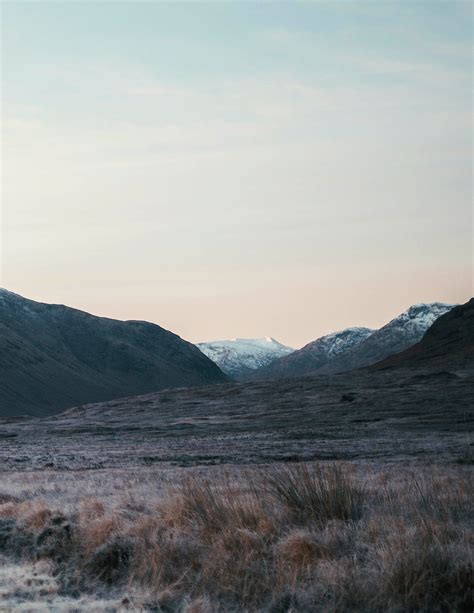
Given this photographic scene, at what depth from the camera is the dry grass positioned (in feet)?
28.0

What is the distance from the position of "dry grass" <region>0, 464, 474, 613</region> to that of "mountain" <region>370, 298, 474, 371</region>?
251 feet

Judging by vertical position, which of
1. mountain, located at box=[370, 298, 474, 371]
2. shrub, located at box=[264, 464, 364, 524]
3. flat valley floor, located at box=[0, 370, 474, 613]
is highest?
mountain, located at box=[370, 298, 474, 371]

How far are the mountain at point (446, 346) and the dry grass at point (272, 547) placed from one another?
76533 mm

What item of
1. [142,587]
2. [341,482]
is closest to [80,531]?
[142,587]

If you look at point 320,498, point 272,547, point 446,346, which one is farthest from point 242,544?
point 446,346

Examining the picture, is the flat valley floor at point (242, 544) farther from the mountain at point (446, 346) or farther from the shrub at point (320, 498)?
the mountain at point (446, 346)

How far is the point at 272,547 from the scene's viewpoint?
10195mm

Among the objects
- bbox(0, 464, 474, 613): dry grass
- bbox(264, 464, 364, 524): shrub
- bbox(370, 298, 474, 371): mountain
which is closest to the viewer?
bbox(0, 464, 474, 613): dry grass

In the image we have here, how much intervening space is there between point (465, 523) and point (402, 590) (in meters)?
2.19

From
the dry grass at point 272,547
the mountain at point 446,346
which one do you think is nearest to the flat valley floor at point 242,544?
the dry grass at point 272,547

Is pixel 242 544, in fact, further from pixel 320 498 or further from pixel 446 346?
pixel 446 346

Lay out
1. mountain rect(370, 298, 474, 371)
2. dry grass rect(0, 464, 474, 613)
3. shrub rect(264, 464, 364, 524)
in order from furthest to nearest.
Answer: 1. mountain rect(370, 298, 474, 371)
2. shrub rect(264, 464, 364, 524)
3. dry grass rect(0, 464, 474, 613)

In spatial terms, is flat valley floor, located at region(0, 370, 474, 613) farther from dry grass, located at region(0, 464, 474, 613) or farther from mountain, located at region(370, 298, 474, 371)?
mountain, located at region(370, 298, 474, 371)

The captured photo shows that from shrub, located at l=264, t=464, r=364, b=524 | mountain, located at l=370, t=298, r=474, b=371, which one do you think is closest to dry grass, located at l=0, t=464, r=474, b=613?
shrub, located at l=264, t=464, r=364, b=524
